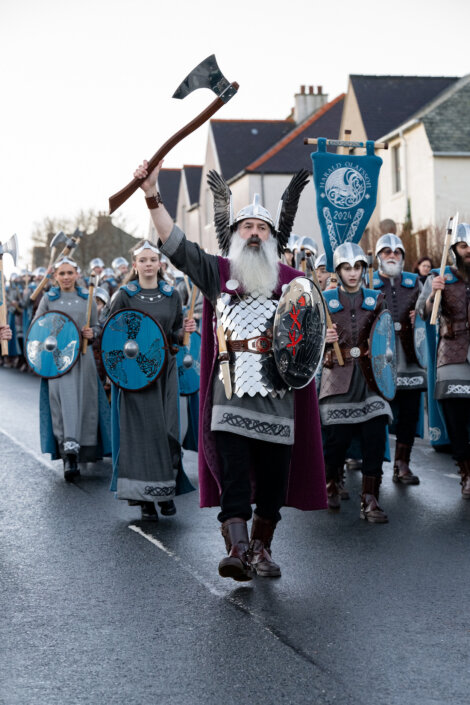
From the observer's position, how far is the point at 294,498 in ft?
19.7

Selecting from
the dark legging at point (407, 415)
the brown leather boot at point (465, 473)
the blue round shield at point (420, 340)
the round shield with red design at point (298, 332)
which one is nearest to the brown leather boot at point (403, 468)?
the dark legging at point (407, 415)

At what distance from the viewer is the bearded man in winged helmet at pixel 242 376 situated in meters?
5.47

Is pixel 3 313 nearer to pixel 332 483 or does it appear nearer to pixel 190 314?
pixel 190 314

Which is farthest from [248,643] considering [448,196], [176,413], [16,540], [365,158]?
[448,196]

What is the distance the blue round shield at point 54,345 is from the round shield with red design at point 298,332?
393cm

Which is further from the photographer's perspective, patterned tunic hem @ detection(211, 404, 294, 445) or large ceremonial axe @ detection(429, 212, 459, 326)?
large ceremonial axe @ detection(429, 212, 459, 326)

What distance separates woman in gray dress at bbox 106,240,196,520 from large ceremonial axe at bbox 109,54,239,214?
92.9 inches

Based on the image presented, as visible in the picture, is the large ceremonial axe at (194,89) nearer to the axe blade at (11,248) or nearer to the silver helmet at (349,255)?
the silver helmet at (349,255)

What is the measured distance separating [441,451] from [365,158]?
309 cm

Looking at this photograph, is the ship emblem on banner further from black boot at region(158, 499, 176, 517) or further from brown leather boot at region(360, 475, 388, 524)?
black boot at region(158, 499, 176, 517)

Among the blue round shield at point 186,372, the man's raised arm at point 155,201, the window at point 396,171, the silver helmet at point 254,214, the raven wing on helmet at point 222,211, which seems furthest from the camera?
the window at point 396,171

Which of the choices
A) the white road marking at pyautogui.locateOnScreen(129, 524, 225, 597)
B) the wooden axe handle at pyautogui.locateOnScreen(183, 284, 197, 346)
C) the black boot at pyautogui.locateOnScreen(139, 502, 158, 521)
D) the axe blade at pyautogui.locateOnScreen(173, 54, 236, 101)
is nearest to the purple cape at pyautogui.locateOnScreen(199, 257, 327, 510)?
the white road marking at pyautogui.locateOnScreen(129, 524, 225, 597)

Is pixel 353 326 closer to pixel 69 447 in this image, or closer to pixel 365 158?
pixel 365 158

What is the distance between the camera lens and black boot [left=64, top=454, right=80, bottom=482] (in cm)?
900
